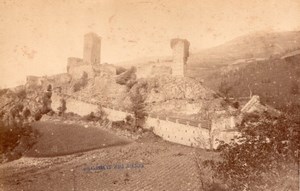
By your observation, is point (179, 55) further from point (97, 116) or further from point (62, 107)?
point (62, 107)

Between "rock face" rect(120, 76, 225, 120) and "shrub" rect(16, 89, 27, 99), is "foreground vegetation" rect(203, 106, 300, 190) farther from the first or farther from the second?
"shrub" rect(16, 89, 27, 99)

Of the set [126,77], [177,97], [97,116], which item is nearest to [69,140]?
[97,116]

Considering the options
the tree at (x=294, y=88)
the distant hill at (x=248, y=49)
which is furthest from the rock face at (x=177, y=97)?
the tree at (x=294, y=88)

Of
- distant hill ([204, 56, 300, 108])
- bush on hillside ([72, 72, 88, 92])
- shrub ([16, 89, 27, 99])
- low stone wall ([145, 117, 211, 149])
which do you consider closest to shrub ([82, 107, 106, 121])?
low stone wall ([145, 117, 211, 149])

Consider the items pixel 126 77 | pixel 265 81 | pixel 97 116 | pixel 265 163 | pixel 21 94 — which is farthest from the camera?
pixel 126 77

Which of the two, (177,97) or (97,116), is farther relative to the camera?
(177,97)

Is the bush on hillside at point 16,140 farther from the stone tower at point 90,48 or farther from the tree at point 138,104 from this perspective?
the stone tower at point 90,48

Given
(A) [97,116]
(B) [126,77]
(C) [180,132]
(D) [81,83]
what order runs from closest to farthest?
(C) [180,132] → (A) [97,116] → (B) [126,77] → (D) [81,83]
